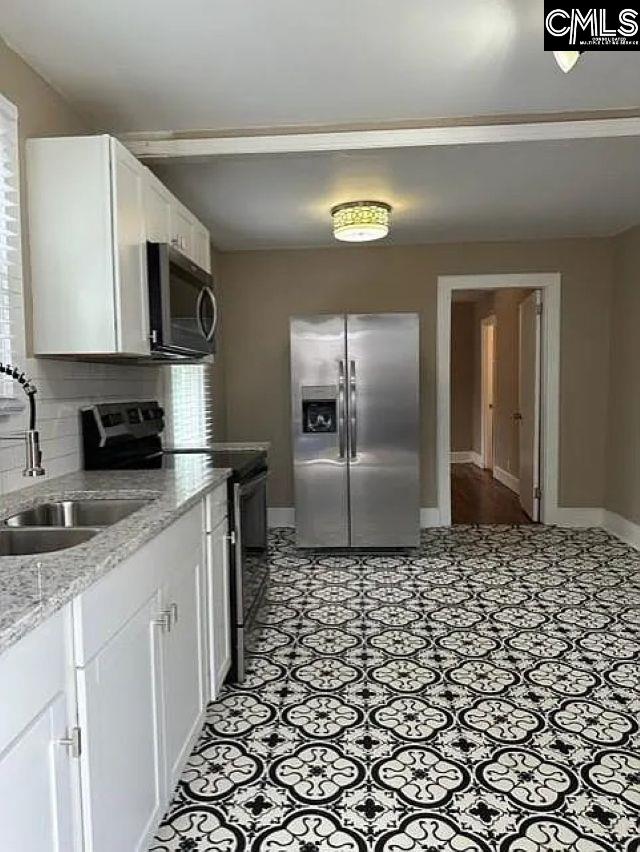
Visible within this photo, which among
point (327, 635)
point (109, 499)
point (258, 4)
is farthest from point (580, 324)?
point (109, 499)

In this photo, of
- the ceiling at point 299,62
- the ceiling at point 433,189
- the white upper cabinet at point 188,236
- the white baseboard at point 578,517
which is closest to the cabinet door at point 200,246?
the white upper cabinet at point 188,236

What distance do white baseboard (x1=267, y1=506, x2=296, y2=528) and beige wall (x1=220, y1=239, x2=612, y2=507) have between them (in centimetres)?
28

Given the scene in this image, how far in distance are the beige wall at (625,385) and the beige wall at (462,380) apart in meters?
4.28

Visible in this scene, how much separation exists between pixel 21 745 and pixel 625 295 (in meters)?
4.98

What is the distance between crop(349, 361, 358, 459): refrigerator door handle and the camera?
4.38m

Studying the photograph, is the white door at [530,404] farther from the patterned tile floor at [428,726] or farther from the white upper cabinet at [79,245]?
the white upper cabinet at [79,245]

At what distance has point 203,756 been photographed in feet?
6.88

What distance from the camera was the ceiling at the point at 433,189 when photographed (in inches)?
122

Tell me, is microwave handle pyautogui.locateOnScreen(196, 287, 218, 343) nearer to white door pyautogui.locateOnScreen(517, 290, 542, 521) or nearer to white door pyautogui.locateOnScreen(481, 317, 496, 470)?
white door pyautogui.locateOnScreen(517, 290, 542, 521)

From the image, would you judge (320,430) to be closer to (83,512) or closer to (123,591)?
(83,512)

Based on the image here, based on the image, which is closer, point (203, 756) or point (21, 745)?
point (21, 745)

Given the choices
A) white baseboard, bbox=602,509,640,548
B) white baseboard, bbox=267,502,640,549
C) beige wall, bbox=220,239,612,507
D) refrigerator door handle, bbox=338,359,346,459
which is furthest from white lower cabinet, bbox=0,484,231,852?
white baseboard, bbox=602,509,640,548

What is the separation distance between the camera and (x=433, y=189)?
364 centimetres

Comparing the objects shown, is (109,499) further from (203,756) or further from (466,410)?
(466,410)
